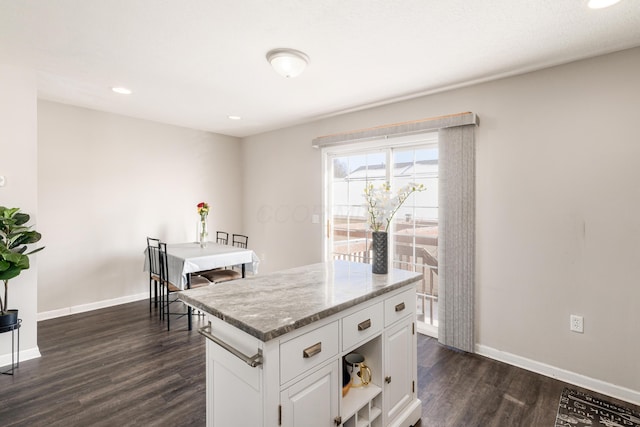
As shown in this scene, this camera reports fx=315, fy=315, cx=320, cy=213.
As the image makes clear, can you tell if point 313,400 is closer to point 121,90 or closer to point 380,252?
point 380,252

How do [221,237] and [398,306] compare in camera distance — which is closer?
[398,306]

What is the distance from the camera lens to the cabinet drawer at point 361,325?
159cm

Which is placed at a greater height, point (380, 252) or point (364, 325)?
point (380, 252)

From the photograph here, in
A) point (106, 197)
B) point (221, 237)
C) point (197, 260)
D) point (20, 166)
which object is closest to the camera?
point (20, 166)

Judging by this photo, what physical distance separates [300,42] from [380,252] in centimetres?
158

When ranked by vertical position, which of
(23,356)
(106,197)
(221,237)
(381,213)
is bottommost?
(23,356)

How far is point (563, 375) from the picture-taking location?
99.4 inches

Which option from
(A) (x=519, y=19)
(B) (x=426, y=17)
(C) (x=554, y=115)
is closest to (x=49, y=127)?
(B) (x=426, y=17)

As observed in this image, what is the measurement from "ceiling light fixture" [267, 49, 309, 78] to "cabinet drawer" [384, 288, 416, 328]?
1831mm

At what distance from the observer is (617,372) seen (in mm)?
2324

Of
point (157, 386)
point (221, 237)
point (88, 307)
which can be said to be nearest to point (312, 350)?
point (157, 386)

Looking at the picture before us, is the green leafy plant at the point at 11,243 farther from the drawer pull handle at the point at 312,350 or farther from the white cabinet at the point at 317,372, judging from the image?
the drawer pull handle at the point at 312,350

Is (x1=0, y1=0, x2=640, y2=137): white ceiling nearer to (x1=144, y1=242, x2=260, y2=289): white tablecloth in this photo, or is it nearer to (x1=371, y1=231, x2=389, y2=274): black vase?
(x1=371, y1=231, x2=389, y2=274): black vase

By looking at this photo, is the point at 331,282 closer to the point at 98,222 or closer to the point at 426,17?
the point at 426,17
